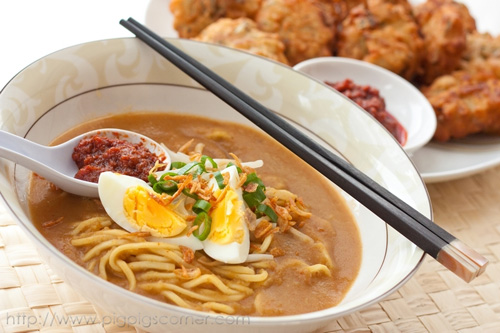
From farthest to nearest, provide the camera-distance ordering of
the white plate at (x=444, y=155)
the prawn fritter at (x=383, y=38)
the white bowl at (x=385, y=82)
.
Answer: the prawn fritter at (x=383, y=38), the white bowl at (x=385, y=82), the white plate at (x=444, y=155)

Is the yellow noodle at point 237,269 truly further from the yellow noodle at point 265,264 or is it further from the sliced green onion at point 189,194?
the sliced green onion at point 189,194

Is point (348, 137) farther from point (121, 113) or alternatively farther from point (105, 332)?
point (105, 332)

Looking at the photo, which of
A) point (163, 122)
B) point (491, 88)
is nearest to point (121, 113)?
point (163, 122)

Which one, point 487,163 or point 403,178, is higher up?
point 403,178

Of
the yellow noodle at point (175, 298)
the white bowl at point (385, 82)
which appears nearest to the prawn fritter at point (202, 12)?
the white bowl at point (385, 82)

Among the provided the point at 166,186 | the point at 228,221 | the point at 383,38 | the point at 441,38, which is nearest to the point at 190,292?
the point at 228,221

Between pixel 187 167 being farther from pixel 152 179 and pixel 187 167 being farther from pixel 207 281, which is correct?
pixel 207 281
